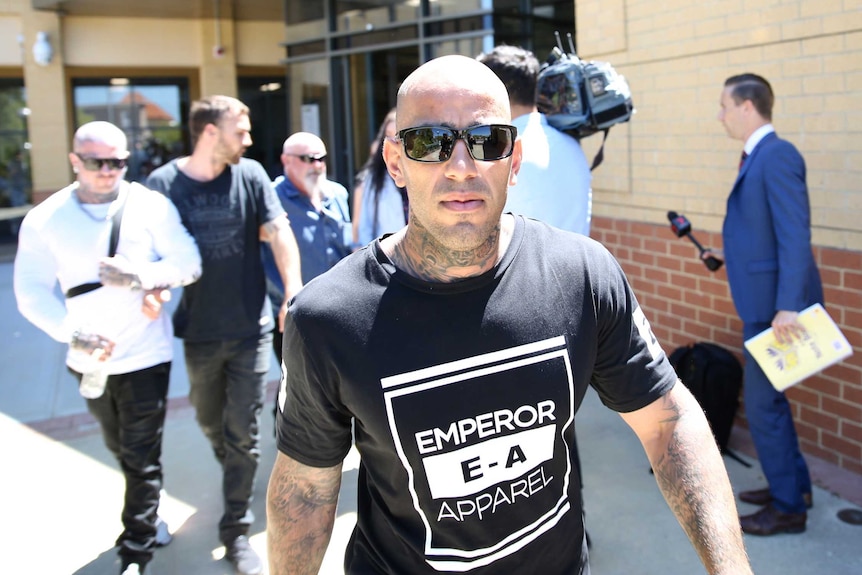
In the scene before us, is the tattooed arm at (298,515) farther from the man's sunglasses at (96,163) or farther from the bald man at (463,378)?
the man's sunglasses at (96,163)

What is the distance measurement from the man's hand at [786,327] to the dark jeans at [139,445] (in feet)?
9.16

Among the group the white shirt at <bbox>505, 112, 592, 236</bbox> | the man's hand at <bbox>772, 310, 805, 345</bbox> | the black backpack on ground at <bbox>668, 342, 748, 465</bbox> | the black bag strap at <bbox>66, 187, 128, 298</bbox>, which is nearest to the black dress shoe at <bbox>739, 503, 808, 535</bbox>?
the black backpack on ground at <bbox>668, 342, 748, 465</bbox>

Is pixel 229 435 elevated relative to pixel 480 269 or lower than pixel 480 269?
lower

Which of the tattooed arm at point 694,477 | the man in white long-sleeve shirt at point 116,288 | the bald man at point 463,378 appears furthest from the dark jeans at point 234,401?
the tattooed arm at point 694,477

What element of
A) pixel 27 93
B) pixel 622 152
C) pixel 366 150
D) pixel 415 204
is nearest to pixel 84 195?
pixel 415 204

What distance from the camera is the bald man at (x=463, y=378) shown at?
5.73 ft

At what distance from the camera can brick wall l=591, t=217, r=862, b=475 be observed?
438 centimetres

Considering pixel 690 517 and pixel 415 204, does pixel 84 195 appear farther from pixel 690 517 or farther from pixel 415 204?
pixel 690 517

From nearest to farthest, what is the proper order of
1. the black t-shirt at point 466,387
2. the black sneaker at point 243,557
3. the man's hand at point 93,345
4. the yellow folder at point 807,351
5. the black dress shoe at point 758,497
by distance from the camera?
the black t-shirt at point 466,387 < the man's hand at point 93,345 < the yellow folder at point 807,351 < the black sneaker at point 243,557 < the black dress shoe at point 758,497

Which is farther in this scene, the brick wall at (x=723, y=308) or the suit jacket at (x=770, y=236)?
the brick wall at (x=723, y=308)

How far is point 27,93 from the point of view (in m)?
14.7

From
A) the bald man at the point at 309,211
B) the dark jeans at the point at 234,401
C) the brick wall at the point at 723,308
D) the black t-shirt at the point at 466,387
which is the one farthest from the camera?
the bald man at the point at 309,211

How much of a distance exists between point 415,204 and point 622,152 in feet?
14.6

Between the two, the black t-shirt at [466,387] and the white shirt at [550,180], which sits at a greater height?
the white shirt at [550,180]
